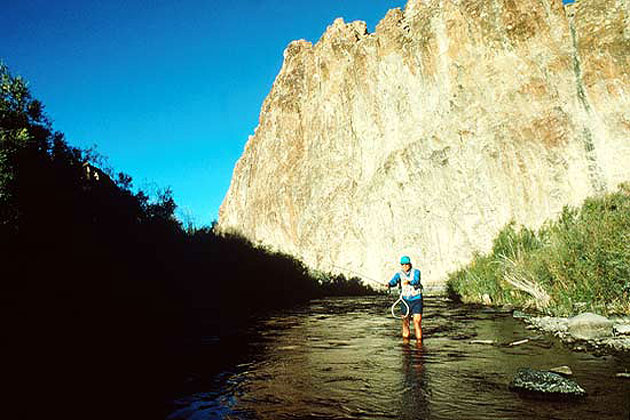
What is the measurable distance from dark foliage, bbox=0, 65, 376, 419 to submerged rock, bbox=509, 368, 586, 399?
5.59 metres

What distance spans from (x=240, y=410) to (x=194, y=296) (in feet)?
62.6

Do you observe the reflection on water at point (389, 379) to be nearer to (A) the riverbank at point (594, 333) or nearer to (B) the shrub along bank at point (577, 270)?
(A) the riverbank at point (594, 333)

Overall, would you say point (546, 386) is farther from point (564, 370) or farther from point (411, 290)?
point (411, 290)

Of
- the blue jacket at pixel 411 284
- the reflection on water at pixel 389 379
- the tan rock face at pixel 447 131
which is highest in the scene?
the tan rock face at pixel 447 131

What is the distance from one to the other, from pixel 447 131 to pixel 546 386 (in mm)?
34611

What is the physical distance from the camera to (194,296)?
24141mm

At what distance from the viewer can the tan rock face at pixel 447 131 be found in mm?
31766

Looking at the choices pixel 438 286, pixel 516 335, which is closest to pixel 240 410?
pixel 516 335

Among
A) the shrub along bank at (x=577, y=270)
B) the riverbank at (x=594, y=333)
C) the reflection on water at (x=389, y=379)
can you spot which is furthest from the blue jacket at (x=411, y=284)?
the shrub along bank at (x=577, y=270)

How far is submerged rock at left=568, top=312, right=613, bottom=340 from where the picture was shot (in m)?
9.97

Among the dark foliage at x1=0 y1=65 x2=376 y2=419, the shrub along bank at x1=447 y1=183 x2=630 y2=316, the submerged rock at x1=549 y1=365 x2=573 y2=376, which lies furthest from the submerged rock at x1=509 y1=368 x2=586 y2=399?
the shrub along bank at x1=447 y1=183 x2=630 y2=316

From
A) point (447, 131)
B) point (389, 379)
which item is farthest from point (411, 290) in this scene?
point (447, 131)

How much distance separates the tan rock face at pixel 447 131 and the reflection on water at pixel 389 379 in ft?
79.9

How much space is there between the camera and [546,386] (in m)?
6.20
